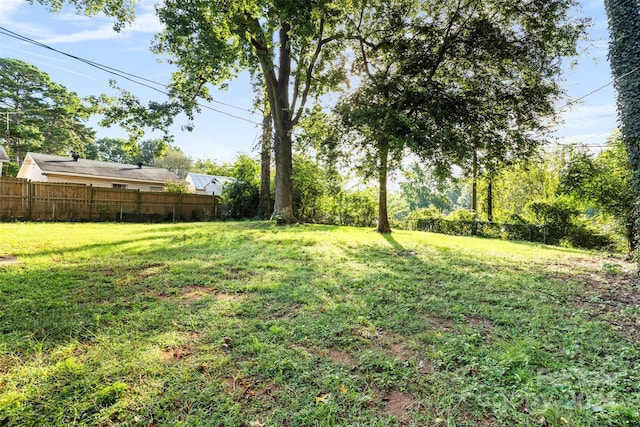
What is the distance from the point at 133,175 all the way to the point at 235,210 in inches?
440

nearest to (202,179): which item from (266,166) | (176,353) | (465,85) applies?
(266,166)

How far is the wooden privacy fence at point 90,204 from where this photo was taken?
11.6 meters

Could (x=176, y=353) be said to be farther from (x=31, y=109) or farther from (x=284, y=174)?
(x=31, y=109)

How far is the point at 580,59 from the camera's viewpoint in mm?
9008

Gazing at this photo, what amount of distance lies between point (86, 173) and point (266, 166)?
13831 millimetres

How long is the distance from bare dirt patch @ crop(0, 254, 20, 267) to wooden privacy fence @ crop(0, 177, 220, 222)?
30.8 ft

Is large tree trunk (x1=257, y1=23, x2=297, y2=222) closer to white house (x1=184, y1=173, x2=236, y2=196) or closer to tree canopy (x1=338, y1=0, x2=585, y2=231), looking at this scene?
tree canopy (x1=338, y1=0, x2=585, y2=231)

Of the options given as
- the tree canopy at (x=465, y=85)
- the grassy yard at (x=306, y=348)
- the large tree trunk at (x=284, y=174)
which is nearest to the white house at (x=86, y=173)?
the large tree trunk at (x=284, y=174)

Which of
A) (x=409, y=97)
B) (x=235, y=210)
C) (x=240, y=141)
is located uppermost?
(x=240, y=141)

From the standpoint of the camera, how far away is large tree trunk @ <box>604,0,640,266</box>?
5086 mm

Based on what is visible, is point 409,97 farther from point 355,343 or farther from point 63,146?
point 63,146

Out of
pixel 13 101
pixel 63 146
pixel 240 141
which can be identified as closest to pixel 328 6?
pixel 240 141

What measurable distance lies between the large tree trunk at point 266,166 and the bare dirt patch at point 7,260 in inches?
428

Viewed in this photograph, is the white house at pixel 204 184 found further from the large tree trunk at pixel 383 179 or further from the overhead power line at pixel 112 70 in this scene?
the large tree trunk at pixel 383 179
